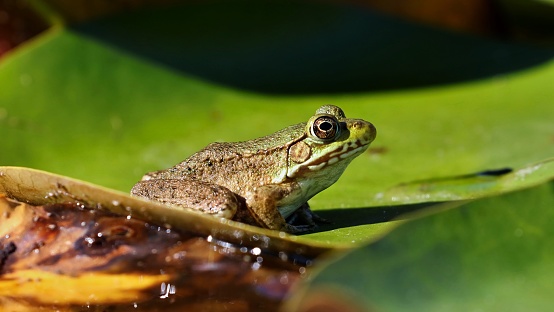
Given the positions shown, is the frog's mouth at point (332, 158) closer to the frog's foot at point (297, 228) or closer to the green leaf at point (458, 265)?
the frog's foot at point (297, 228)

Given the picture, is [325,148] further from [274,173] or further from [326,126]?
[274,173]

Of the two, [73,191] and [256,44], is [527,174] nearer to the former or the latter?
[73,191]

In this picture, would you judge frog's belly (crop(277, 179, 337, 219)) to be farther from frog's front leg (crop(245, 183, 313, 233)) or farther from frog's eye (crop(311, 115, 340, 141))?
frog's eye (crop(311, 115, 340, 141))

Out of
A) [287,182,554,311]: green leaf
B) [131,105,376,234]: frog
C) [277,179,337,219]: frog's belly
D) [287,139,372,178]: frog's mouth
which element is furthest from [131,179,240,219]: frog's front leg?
[287,182,554,311]: green leaf

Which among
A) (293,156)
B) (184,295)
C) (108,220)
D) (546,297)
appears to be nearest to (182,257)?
(184,295)

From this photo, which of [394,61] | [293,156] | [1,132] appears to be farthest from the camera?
[394,61]

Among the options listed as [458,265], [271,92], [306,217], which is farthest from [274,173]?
[458,265]
